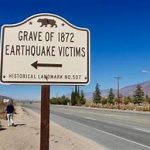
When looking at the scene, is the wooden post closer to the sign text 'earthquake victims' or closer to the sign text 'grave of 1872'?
the sign text 'grave of 1872'

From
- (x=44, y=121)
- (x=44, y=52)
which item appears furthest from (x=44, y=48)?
(x=44, y=121)

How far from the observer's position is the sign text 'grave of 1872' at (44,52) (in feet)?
13.8

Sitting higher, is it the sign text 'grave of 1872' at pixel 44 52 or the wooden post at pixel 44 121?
the sign text 'grave of 1872' at pixel 44 52

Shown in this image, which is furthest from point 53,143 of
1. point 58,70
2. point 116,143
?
point 58,70

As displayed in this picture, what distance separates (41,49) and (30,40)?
14 centimetres

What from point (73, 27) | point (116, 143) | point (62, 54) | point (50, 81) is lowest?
point (116, 143)

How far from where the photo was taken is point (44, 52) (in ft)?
13.9

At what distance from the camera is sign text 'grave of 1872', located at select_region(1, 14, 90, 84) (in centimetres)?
419

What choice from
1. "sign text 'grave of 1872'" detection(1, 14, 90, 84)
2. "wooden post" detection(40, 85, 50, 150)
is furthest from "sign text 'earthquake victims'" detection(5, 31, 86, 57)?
"wooden post" detection(40, 85, 50, 150)

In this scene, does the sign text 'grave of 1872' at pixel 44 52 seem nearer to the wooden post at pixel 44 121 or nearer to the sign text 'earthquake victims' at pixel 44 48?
the sign text 'earthquake victims' at pixel 44 48

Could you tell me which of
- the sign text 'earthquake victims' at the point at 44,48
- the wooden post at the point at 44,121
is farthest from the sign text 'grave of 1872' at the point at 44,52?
the wooden post at the point at 44,121

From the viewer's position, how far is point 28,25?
427 cm

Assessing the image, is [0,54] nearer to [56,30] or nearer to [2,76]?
[2,76]

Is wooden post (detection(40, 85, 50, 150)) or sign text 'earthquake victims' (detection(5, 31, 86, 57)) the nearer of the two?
wooden post (detection(40, 85, 50, 150))
